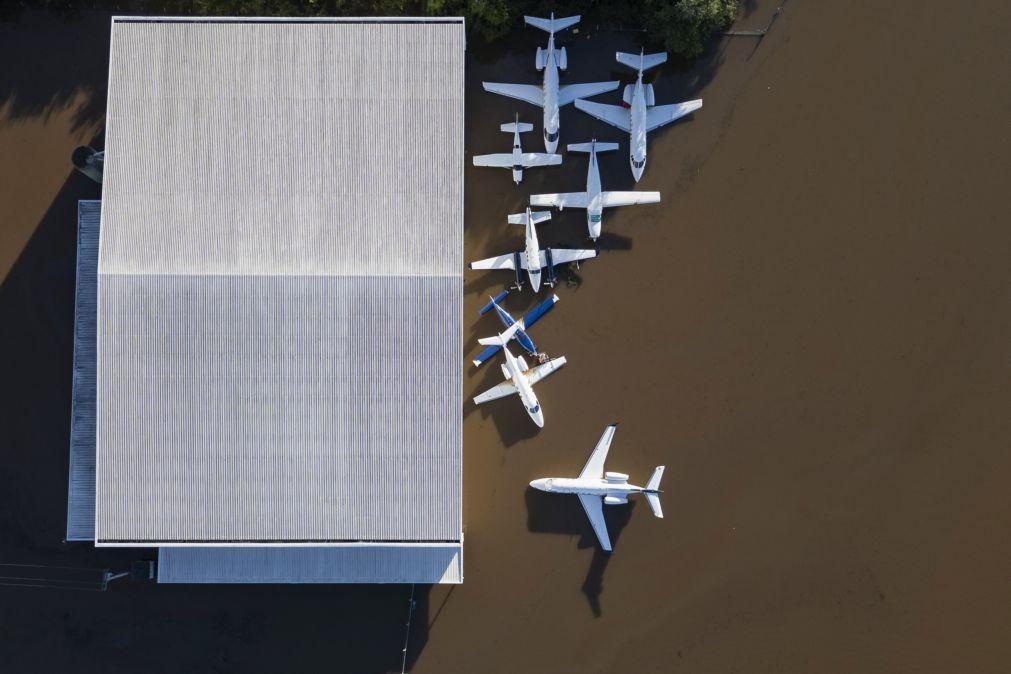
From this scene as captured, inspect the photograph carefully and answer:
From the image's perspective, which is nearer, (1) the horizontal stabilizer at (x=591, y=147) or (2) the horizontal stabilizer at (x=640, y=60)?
(2) the horizontal stabilizer at (x=640, y=60)

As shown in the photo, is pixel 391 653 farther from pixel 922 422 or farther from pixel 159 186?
pixel 922 422

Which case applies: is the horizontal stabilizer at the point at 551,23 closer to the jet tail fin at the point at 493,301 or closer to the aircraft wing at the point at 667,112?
the aircraft wing at the point at 667,112

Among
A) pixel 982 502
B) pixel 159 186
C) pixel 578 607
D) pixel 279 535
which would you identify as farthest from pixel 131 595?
pixel 982 502

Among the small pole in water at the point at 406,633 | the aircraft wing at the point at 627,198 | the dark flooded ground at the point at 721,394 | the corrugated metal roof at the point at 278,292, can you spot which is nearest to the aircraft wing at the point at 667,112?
the dark flooded ground at the point at 721,394

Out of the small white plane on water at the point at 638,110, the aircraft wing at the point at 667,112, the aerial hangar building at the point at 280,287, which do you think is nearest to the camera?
the aerial hangar building at the point at 280,287

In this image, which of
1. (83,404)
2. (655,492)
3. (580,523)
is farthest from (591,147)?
(83,404)

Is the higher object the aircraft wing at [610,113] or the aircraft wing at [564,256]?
the aircraft wing at [610,113]

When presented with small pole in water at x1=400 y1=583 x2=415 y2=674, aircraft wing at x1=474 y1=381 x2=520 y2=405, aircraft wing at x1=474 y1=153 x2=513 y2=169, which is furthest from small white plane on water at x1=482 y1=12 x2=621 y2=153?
small pole in water at x1=400 y1=583 x2=415 y2=674

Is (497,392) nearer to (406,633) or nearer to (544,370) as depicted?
(544,370)
